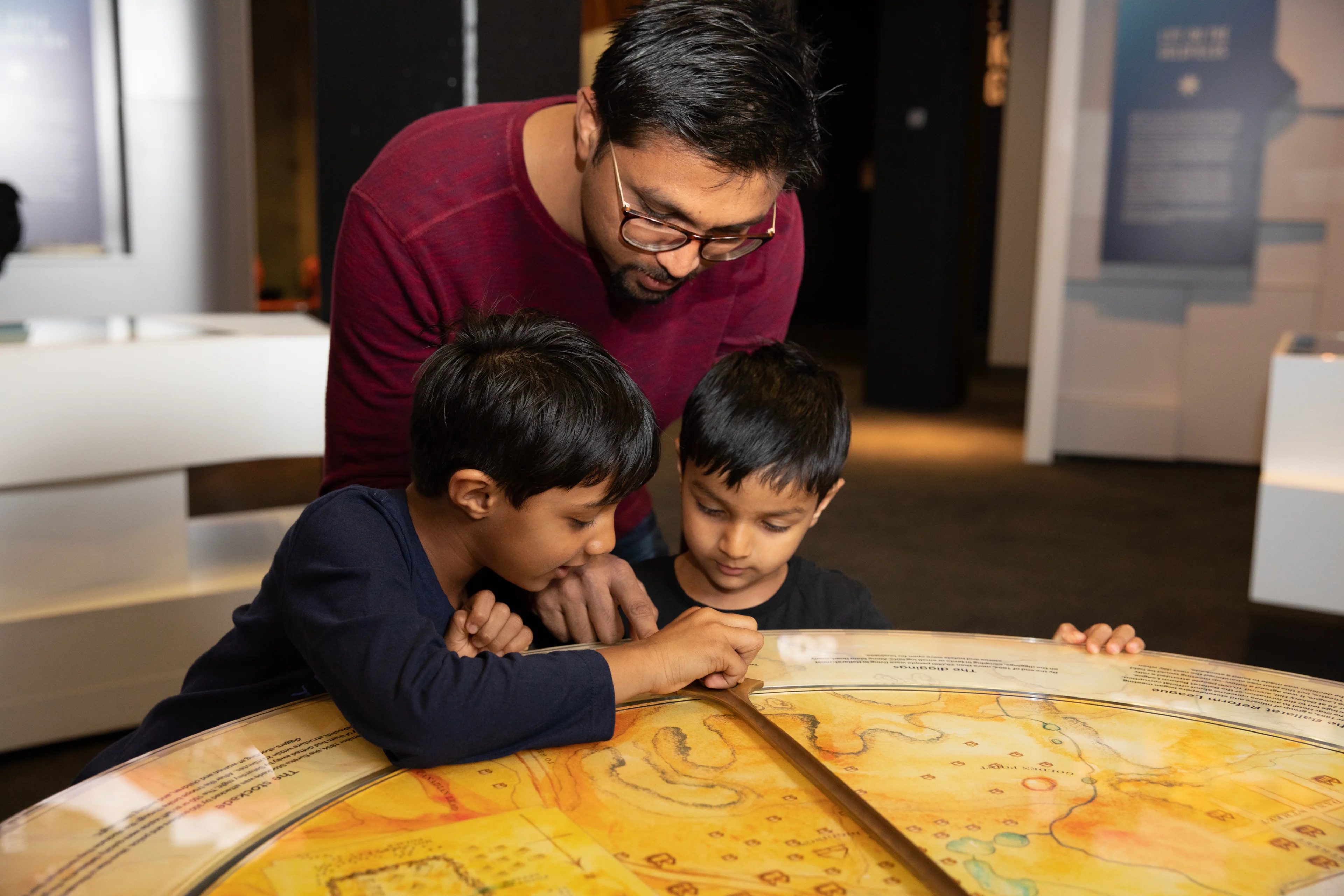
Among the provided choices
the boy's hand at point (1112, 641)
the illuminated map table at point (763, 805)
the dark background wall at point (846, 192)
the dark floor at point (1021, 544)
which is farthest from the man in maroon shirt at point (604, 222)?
the dark background wall at point (846, 192)

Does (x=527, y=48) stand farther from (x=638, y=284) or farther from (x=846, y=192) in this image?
(x=846, y=192)

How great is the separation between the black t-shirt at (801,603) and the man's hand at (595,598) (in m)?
0.25

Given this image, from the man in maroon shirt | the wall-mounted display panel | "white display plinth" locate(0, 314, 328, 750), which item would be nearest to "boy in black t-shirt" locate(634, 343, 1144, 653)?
the man in maroon shirt

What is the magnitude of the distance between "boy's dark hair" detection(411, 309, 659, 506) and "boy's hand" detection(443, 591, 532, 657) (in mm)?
119

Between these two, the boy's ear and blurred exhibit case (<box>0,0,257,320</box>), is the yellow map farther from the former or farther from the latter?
blurred exhibit case (<box>0,0,257,320</box>)

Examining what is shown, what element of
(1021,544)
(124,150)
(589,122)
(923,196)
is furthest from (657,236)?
(923,196)

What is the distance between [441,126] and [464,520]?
0.53m

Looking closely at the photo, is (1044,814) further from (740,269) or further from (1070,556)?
(1070,556)

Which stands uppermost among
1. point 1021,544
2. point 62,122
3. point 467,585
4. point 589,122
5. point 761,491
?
point 62,122

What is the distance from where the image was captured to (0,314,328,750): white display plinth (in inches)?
84.3

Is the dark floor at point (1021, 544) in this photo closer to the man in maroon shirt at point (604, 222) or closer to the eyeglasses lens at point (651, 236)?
the man in maroon shirt at point (604, 222)

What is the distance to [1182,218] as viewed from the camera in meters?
5.33

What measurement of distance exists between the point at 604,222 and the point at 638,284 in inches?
3.2

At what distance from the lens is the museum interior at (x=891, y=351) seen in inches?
82.4
